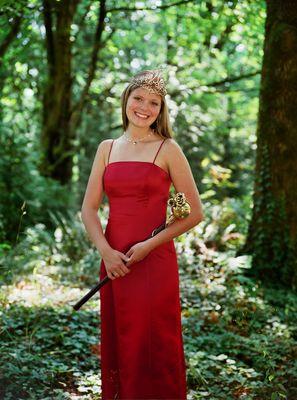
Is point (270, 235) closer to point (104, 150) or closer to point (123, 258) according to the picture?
point (104, 150)

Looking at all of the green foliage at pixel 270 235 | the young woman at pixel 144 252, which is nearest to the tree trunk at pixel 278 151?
the green foliage at pixel 270 235

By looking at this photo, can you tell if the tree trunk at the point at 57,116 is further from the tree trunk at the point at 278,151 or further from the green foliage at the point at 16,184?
the tree trunk at the point at 278,151

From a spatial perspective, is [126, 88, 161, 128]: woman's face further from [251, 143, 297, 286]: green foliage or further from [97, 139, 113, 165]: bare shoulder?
[251, 143, 297, 286]: green foliage

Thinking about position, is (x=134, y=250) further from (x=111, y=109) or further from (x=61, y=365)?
(x=111, y=109)

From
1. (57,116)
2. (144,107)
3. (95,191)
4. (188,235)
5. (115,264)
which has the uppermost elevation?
(57,116)

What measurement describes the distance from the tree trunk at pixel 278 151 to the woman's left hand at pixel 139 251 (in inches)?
138

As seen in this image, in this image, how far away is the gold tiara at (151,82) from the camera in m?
3.14

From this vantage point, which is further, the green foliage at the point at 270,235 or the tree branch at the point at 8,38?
the tree branch at the point at 8,38

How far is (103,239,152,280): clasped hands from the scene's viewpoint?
295cm

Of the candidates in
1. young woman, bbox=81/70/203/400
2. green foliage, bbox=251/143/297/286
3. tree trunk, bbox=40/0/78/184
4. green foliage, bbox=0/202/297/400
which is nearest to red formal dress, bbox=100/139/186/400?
young woman, bbox=81/70/203/400

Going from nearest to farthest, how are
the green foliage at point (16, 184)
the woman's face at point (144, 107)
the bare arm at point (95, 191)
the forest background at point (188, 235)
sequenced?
the woman's face at point (144, 107)
the bare arm at point (95, 191)
the forest background at point (188, 235)
the green foliage at point (16, 184)

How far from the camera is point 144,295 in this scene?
3.05 metres

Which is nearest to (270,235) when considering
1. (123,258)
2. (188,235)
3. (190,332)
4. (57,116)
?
(188,235)

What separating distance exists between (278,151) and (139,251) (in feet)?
11.9
